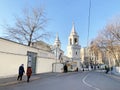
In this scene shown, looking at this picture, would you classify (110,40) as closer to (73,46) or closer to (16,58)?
(16,58)

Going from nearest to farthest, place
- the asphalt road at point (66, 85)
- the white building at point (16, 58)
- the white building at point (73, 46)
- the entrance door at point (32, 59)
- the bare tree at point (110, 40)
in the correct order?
1. the asphalt road at point (66, 85)
2. the white building at point (16, 58)
3. the entrance door at point (32, 59)
4. the bare tree at point (110, 40)
5. the white building at point (73, 46)

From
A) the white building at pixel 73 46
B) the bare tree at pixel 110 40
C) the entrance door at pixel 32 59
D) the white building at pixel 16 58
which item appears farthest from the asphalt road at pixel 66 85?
the white building at pixel 73 46

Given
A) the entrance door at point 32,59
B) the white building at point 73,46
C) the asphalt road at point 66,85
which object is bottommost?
the asphalt road at point 66,85

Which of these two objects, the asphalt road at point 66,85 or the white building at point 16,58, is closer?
the asphalt road at point 66,85

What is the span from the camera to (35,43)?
182ft

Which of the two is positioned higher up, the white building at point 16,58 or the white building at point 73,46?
the white building at point 73,46

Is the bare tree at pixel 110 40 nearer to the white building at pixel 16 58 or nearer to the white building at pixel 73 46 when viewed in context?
the white building at pixel 16 58

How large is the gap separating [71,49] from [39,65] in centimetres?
6817

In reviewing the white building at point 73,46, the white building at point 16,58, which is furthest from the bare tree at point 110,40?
the white building at point 73,46

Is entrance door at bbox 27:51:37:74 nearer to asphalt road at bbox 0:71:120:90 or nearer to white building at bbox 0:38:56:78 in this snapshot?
white building at bbox 0:38:56:78

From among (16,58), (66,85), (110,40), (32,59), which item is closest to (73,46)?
(110,40)

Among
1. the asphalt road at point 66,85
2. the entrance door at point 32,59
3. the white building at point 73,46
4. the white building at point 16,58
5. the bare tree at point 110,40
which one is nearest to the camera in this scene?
the asphalt road at point 66,85

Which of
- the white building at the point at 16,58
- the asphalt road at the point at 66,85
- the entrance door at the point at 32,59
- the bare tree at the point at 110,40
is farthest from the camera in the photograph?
the bare tree at the point at 110,40

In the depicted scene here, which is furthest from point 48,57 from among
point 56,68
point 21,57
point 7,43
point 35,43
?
point 7,43
